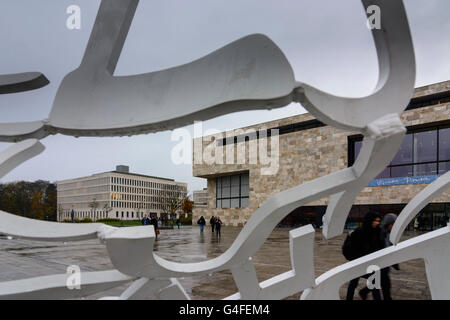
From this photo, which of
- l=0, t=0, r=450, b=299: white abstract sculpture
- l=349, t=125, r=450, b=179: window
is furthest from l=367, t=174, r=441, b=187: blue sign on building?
l=0, t=0, r=450, b=299: white abstract sculpture

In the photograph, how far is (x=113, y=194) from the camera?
7844 centimetres

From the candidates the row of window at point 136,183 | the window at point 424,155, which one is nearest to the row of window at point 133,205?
the row of window at point 136,183

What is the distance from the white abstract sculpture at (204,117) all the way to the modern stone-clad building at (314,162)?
25185mm

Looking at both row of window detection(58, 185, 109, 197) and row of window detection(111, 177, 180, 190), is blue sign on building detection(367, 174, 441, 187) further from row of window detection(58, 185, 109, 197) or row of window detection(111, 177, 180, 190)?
row of window detection(58, 185, 109, 197)

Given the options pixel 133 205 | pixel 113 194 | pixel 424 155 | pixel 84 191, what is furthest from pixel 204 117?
pixel 84 191

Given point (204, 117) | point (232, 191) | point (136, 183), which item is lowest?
point (232, 191)

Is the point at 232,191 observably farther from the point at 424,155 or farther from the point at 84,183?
the point at 84,183

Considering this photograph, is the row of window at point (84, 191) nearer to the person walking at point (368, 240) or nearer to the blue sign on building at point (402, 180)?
the blue sign on building at point (402, 180)

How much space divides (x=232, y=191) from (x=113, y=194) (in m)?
47.7

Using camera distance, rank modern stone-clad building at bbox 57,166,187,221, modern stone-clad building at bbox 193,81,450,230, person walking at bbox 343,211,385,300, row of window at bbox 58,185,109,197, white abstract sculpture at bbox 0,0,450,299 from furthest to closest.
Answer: row of window at bbox 58,185,109,197 < modern stone-clad building at bbox 57,166,187,221 < modern stone-clad building at bbox 193,81,450,230 < person walking at bbox 343,211,385,300 < white abstract sculpture at bbox 0,0,450,299

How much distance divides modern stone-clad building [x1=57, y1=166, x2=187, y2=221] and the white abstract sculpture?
233ft

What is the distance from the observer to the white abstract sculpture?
2688 millimetres
